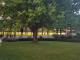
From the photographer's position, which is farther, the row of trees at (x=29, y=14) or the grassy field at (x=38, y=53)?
the row of trees at (x=29, y=14)

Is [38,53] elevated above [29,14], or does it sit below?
below

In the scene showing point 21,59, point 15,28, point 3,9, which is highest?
point 3,9

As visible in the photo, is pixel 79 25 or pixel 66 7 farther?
pixel 79 25

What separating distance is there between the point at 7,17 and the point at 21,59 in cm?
2449

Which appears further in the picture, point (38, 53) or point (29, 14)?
point (29, 14)

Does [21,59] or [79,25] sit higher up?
[79,25]

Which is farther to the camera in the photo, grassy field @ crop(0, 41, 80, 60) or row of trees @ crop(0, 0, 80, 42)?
row of trees @ crop(0, 0, 80, 42)

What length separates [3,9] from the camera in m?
43.1

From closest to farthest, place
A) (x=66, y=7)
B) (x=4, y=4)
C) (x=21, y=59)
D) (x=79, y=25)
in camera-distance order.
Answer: (x=21, y=59) → (x=4, y=4) → (x=66, y=7) → (x=79, y=25)

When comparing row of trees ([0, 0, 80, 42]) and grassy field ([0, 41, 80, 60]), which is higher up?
row of trees ([0, 0, 80, 42])

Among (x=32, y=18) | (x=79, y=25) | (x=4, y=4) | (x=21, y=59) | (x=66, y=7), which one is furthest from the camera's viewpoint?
(x=79, y=25)

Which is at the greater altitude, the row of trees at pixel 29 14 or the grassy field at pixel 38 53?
the row of trees at pixel 29 14

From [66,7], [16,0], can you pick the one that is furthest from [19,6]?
[66,7]

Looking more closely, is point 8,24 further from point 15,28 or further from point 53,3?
point 53,3
